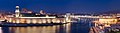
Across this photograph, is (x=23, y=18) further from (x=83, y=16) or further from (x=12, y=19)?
(x=83, y=16)

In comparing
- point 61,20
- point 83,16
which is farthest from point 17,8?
point 83,16

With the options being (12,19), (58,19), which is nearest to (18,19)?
(12,19)

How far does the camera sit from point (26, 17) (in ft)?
164

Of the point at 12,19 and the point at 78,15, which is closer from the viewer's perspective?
the point at 12,19

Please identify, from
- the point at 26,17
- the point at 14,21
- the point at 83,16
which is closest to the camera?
the point at 14,21

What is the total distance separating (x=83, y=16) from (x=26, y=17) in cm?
1754

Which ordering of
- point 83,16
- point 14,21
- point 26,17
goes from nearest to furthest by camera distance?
point 14,21 < point 26,17 < point 83,16

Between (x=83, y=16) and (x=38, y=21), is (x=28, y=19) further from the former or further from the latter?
(x=83, y=16)

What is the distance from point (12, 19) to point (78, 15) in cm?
2067

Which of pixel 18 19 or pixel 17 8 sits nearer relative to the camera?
pixel 18 19

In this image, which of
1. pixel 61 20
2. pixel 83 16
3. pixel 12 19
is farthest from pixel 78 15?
pixel 12 19

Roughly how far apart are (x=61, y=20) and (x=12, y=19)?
627 centimetres

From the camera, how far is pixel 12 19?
4825 centimetres

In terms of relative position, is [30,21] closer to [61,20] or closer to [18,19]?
[18,19]
